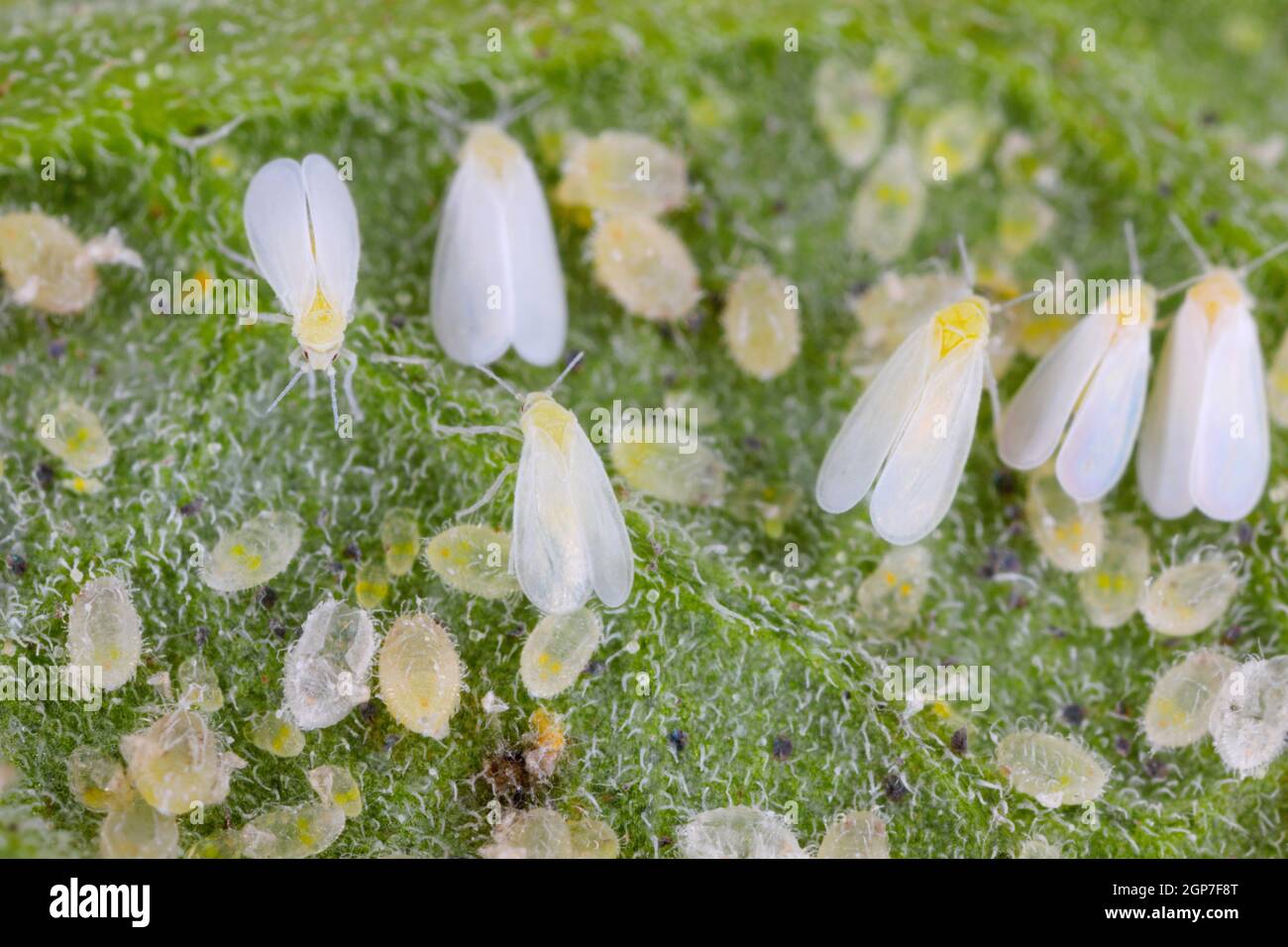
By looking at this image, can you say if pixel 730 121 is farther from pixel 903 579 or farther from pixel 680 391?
pixel 903 579

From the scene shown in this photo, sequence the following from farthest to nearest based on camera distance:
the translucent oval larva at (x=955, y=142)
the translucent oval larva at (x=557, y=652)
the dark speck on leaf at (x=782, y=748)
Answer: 1. the translucent oval larva at (x=955, y=142)
2. the dark speck on leaf at (x=782, y=748)
3. the translucent oval larva at (x=557, y=652)

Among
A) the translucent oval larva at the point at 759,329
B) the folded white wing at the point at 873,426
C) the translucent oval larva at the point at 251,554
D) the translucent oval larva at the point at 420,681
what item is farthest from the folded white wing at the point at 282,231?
the folded white wing at the point at 873,426

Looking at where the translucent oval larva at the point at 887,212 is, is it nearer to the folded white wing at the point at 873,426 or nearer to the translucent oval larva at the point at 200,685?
the folded white wing at the point at 873,426

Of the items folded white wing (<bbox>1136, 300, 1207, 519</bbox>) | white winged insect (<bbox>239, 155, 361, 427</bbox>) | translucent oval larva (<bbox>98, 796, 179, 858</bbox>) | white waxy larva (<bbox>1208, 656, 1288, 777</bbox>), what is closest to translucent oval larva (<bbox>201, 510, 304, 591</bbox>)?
white winged insect (<bbox>239, 155, 361, 427</bbox>)

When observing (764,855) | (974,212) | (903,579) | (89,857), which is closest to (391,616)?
(89,857)

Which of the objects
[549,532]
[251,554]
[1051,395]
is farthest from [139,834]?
[1051,395]

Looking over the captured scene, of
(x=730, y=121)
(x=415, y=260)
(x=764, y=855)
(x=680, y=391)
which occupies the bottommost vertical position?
(x=764, y=855)
